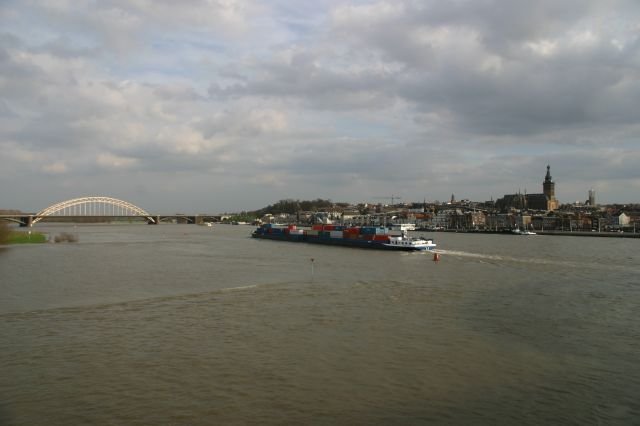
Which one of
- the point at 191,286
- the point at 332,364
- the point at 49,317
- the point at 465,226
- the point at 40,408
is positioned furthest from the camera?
the point at 465,226

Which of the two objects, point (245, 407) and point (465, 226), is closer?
point (245, 407)

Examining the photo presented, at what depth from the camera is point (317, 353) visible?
1005cm

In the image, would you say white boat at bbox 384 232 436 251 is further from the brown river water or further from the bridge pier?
the bridge pier

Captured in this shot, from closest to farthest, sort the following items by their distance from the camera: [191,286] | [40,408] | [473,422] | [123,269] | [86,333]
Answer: [473,422]
[40,408]
[86,333]
[191,286]
[123,269]

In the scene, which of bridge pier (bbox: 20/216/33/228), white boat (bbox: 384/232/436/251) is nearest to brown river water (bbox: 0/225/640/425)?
white boat (bbox: 384/232/436/251)

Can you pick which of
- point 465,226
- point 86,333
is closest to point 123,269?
point 86,333

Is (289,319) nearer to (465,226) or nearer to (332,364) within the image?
(332,364)

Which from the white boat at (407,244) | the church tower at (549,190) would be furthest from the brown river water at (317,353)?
the church tower at (549,190)

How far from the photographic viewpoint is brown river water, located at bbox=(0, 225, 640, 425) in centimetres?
726

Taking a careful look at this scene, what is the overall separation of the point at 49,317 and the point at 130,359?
196 inches

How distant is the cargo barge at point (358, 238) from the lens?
42000mm

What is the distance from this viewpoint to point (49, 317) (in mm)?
13227

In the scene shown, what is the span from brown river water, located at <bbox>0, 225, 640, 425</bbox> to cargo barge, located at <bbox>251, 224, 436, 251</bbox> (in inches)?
847

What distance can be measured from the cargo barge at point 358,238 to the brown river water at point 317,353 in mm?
21503
